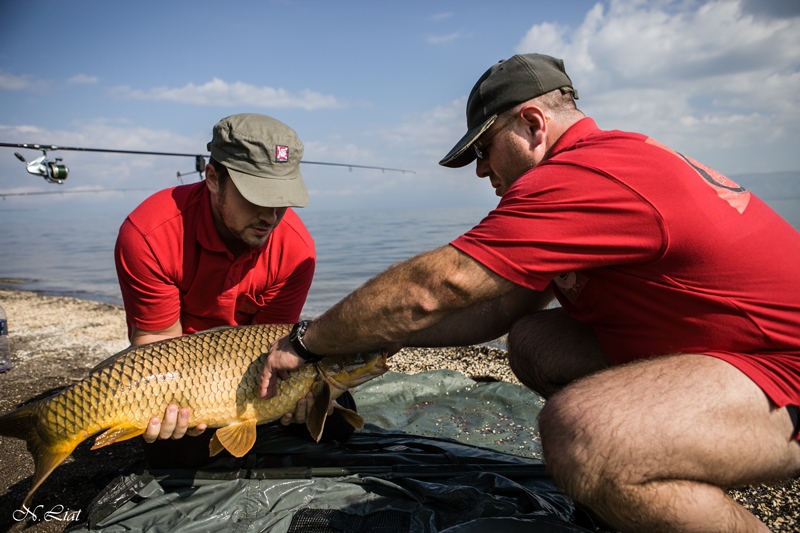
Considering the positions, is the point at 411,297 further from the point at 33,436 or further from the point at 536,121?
the point at 33,436

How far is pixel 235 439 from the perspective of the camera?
9.01 ft

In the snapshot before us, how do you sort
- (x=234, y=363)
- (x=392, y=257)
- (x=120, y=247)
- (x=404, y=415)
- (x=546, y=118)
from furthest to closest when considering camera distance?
(x=392, y=257) < (x=404, y=415) < (x=120, y=247) < (x=234, y=363) < (x=546, y=118)

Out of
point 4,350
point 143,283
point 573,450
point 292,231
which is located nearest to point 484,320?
point 292,231

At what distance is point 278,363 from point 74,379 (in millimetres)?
3067

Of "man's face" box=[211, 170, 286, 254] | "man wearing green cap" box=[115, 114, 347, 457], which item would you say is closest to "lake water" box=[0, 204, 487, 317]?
"man wearing green cap" box=[115, 114, 347, 457]

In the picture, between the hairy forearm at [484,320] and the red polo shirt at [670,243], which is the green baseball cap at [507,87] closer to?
the red polo shirt at [670,243]

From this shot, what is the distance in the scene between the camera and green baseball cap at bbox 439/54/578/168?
7.85 ft

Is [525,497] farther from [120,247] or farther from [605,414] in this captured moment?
[120,247]

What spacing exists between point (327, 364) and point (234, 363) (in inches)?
16.6

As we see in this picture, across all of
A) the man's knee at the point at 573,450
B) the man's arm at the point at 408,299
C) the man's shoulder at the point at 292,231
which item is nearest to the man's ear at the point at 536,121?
the man's arm at the point at 408,299

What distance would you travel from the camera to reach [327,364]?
9.20ft

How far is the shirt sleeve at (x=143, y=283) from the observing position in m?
2.97

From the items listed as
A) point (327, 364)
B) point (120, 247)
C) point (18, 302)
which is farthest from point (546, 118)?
point (18, 302)

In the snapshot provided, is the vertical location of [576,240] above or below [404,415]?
above
